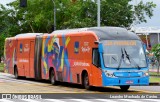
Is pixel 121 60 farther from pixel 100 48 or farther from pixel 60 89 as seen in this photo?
pixel 60 89

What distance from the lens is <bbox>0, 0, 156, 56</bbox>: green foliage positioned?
5841cm

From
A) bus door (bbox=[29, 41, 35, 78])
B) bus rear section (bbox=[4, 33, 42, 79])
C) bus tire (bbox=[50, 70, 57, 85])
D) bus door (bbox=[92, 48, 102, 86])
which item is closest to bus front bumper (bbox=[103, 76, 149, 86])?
bus door (bbox=[92, 48, 102, 86])

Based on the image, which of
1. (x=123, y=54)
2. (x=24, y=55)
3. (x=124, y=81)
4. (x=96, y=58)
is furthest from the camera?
(x=24, y=55)

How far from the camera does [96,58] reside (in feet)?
84.3

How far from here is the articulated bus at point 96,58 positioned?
25109mm

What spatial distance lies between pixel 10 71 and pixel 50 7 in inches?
921

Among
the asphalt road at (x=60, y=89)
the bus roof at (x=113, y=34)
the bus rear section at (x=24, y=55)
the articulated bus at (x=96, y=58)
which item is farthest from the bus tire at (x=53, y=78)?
the bus roof at (x=113, y=34)

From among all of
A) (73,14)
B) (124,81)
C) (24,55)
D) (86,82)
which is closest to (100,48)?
(124,81)

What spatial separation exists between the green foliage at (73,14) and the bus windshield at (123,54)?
3086 cm

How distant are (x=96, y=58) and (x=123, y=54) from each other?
1241 mm

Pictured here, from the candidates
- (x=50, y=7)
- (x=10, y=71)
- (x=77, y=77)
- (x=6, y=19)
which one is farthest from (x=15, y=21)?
(x=77, y=77)

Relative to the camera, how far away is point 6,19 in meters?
72.1

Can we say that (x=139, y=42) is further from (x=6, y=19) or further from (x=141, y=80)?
(x=6, y=19)

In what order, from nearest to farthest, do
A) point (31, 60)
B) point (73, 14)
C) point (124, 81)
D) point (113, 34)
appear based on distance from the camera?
point (124, 81), point (113, 34), point (31, 60), point (73, 14)
